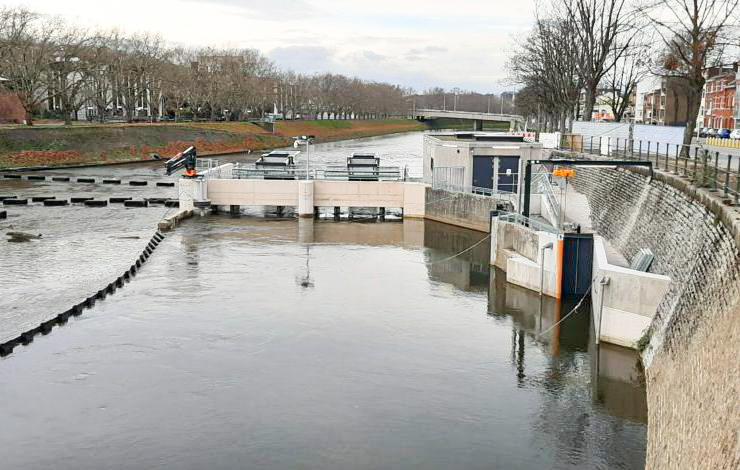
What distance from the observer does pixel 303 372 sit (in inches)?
821

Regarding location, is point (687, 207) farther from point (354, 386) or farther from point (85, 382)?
point (85, 382)

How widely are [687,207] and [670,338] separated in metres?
Answer: 6.22

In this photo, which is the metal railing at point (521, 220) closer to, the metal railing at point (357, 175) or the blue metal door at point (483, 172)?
the blue metal door at point (483, 172)

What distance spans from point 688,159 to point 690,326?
13.8 metres

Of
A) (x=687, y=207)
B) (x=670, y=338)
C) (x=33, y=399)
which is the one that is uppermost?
(x=687, y=207)

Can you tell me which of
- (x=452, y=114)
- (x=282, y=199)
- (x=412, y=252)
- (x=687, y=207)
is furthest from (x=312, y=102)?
(x=687, y=207)

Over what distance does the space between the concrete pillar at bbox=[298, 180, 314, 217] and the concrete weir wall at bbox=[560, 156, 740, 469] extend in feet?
74.7

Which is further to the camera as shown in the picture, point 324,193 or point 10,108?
point 10,108

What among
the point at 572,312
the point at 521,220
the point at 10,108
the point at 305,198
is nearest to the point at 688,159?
the point at 521,220

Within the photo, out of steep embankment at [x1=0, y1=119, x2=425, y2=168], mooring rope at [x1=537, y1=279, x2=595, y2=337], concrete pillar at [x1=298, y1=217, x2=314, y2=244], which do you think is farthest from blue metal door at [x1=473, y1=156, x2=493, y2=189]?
steep embankment at [x1=0, y1=119, x2=425, y2=168]

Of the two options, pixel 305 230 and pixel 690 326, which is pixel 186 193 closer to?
pixel 305 230

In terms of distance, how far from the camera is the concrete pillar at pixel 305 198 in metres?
48.2

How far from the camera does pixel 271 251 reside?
123ft

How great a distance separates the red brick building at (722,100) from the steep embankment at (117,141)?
2672 inches
